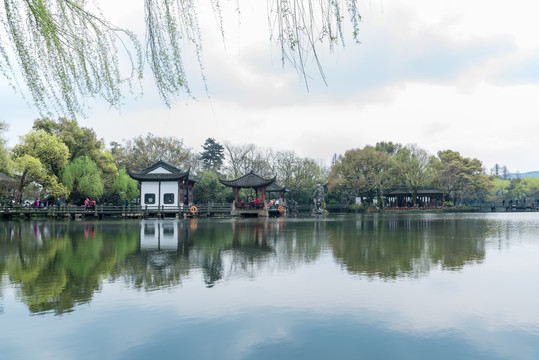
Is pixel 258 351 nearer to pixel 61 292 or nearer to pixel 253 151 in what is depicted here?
pixel 61 292

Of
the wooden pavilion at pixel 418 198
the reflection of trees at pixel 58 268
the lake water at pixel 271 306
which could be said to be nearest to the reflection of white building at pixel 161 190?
the reflection of trees at pixel 58 268

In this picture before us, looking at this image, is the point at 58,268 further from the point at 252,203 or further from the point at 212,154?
the point at 212,154

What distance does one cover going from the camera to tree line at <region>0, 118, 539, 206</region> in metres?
31.1

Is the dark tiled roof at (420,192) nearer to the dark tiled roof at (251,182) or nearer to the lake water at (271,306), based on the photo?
the dark tiled roof at (251,182)

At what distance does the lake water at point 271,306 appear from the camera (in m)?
4.02

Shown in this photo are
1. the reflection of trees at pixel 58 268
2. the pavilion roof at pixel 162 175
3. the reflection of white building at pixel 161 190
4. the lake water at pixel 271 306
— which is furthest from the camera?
the reflection of white building at pixel 161 190

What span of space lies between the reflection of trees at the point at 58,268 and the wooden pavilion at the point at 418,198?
47327 mm

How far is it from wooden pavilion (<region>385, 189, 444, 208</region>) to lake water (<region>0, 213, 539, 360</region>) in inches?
1805

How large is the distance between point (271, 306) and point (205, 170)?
46949 mm

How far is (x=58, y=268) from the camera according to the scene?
8.23 m

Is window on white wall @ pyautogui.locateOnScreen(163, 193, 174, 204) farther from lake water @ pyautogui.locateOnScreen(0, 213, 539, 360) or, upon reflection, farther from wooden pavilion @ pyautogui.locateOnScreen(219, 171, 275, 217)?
lake water @ pyautogui.locateOnScreen(0, 213, 539, 360)

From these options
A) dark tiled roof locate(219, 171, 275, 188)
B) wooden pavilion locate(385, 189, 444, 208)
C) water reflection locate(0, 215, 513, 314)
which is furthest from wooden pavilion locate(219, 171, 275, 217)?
wooden pavilion locate(385, 189, 444, 208)

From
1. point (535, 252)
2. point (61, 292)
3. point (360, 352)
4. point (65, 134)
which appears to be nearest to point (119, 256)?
point (61, 292)

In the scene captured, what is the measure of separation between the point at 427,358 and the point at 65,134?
121 feet
